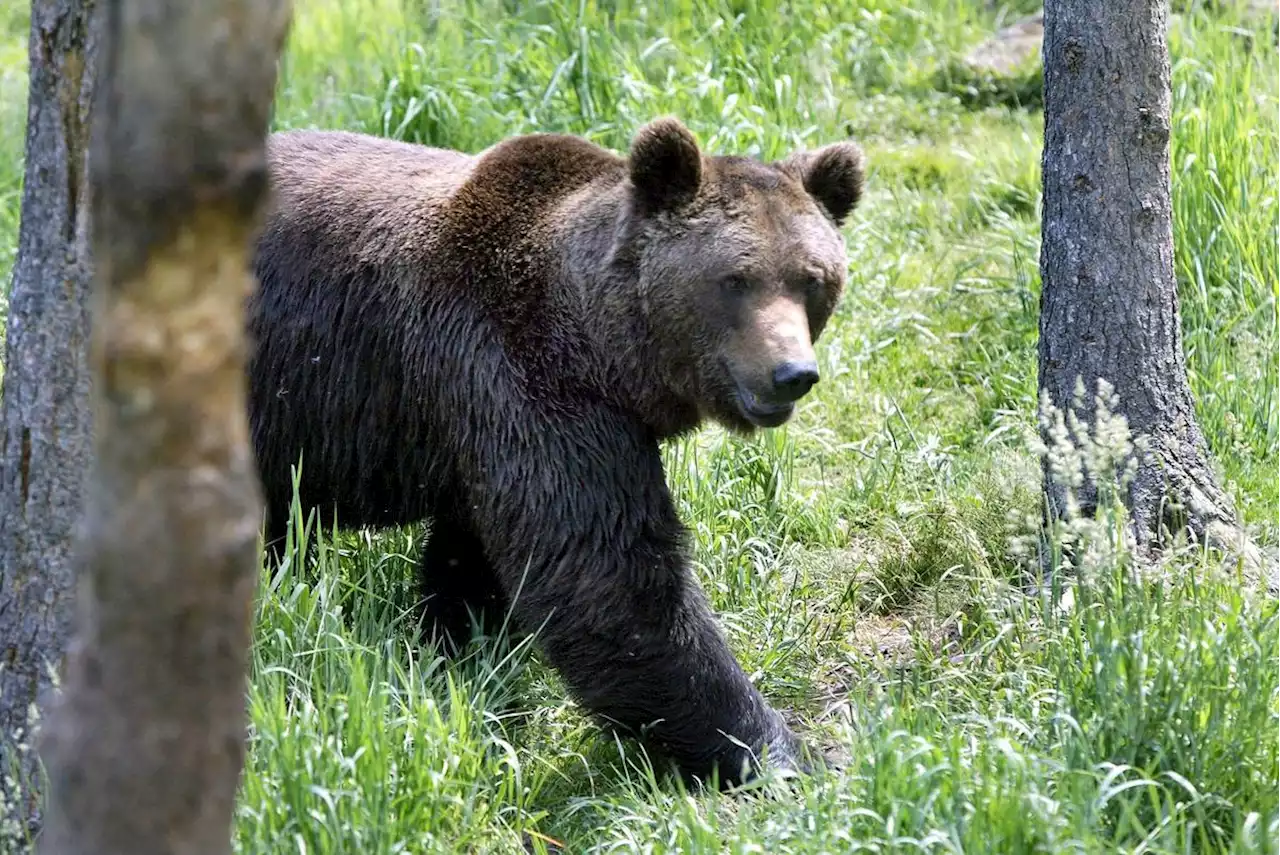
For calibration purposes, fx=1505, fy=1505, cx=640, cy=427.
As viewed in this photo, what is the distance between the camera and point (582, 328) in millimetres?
4570

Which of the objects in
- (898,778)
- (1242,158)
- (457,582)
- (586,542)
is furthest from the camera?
(1242,158)

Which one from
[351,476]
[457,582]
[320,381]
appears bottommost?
[457,582]

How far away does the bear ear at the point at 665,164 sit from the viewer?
14.5ft

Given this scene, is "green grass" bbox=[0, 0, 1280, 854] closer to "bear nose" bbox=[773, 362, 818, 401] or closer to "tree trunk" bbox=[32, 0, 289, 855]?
"bear nose" bbox=[773, 362, 818, 401]

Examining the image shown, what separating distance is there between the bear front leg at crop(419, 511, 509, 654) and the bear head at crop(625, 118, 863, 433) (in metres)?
1.02

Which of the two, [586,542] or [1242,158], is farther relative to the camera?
[1242,158]

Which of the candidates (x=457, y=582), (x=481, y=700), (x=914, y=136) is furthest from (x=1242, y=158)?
(x=481, y=700)

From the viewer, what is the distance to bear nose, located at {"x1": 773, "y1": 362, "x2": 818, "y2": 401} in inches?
165

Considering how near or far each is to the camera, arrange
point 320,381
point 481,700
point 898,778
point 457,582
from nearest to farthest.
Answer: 1. point 898,778
2. point 481,700
3. point 320,381
4. point 457,582

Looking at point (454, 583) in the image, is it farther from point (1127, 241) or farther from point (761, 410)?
point (1127, 241)

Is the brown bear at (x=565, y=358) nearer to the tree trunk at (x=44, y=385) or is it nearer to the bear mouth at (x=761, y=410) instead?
the bear mouth at (x=761, y=410)

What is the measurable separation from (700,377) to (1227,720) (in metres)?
1.80

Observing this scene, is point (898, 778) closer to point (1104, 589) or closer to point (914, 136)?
point (1104, 589)

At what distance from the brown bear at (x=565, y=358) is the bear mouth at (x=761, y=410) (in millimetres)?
14
